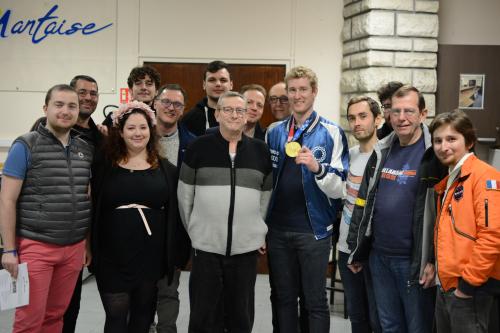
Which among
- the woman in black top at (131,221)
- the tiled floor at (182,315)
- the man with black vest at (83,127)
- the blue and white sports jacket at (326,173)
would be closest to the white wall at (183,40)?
the tiled floor at (182,315)

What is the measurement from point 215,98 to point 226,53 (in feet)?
7.20

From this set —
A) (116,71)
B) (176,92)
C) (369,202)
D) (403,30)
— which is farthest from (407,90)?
(116,71)

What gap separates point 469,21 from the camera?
5.06 meters

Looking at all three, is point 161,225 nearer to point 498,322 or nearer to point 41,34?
point 498,322

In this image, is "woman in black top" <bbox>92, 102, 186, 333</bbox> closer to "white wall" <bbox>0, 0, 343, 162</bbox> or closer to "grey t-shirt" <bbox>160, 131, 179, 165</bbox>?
"grey t-shirt" <bbox>160, 131, 179, 165</bbox>

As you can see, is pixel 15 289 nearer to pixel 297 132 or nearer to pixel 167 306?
pixel 167 306

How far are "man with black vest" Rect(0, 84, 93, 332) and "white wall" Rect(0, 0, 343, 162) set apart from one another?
3010 millimetres

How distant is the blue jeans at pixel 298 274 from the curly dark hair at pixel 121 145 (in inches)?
30.8

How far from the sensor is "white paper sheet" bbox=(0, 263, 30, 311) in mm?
2365

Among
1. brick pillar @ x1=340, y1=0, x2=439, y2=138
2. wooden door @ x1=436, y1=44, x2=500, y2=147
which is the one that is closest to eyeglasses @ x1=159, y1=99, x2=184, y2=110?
brick pillar @ x1=340, y1=0, x2=439, y2=138

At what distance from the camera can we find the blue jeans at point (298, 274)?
272 cm

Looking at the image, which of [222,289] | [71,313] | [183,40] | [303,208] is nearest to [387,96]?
[303,208]

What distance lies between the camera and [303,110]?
9.03 ft

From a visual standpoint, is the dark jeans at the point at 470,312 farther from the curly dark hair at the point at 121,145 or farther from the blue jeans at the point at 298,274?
the curly dark hair at the point at 121,145
